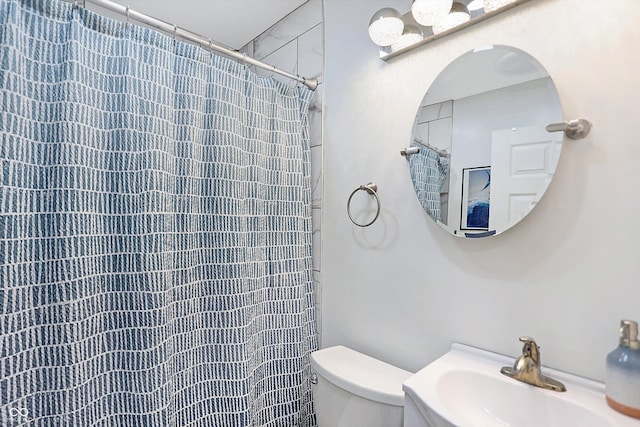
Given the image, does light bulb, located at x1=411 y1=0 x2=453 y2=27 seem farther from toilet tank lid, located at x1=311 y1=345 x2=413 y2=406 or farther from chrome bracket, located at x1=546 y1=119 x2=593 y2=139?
toilet tank lid, located at x1=311 y1=345 x2=413 y2=406

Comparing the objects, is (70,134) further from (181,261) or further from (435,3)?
(435,3)

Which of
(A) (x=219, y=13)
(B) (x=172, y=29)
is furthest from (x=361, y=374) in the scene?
(A) (x=219, y=13)

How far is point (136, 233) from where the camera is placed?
1073 mm

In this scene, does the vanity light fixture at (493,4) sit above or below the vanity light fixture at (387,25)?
below

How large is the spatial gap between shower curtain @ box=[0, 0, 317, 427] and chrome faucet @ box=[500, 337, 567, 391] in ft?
3.04

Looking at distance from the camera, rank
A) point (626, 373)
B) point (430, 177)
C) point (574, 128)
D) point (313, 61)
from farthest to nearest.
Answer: point (313, 61)
point (430, 177)
point (574, 128)
point (626, 373)

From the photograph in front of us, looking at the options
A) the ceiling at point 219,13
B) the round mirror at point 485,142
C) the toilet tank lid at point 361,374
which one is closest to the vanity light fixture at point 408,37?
the round mirror at point 485,142

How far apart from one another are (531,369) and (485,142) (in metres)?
0.66

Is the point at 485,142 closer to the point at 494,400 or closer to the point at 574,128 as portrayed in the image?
the point at 574,128

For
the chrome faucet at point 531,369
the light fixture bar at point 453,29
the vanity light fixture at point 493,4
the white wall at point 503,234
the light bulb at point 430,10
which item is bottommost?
the chrome faucet at point 531,369

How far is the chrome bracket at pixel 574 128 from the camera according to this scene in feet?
2.77

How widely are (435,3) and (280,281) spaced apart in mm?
1226

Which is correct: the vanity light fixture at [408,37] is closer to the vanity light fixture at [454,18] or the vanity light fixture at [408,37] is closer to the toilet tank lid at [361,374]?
the vanity light fixture at [454,18]

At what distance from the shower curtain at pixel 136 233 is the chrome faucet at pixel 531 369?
928 millimetres
